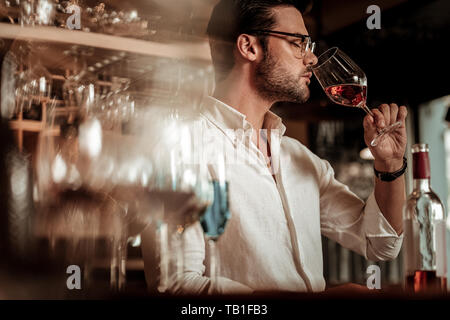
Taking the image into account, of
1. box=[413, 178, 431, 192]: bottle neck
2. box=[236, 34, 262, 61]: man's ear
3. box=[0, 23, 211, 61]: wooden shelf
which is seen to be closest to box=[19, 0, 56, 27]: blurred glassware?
box=[0, 23, 211, 61]: wooden shelf

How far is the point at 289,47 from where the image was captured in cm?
114

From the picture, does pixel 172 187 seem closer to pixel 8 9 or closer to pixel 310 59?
pixel 310 59

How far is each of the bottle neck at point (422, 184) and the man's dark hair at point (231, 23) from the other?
485 mm

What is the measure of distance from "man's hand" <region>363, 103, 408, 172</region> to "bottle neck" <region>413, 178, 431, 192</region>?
17 cm

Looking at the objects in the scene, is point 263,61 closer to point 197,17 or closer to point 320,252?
point 197,17

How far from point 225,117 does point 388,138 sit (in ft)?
1.26

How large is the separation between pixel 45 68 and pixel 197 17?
0.38m

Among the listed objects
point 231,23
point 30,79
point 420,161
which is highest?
point 231,23

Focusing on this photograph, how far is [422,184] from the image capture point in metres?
0.93

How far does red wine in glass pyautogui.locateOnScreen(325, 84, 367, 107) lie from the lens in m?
1.08

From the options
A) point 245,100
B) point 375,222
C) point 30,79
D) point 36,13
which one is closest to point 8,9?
point 36,13

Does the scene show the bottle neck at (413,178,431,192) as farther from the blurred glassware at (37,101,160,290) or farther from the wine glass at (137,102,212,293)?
the blurred glassware at (37,101,160,290)

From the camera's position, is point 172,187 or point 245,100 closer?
point 172,187

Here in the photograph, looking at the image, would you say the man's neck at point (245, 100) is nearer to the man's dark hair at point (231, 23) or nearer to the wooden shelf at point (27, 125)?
the man's dark hair at point (231, 23)
